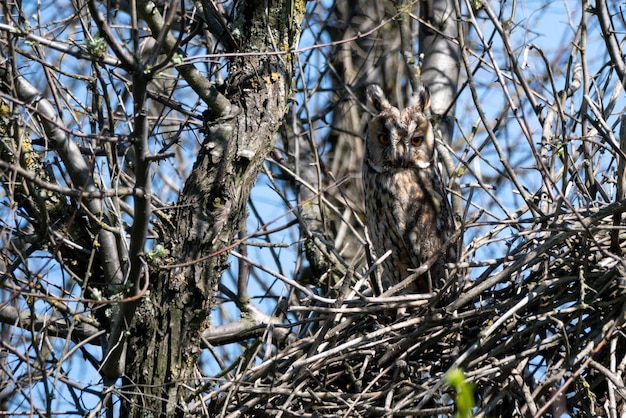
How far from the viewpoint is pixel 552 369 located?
2994mm

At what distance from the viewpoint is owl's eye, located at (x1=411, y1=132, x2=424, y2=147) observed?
14.0 ft

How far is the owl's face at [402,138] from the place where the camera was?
4219mm

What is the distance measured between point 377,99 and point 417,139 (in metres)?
0.35

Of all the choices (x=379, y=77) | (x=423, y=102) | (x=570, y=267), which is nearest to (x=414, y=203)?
(x=423, y=102)

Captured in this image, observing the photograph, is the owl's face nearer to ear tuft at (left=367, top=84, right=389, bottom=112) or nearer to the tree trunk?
ear tuft at (left=367, top=84, right=389, bottom=112)

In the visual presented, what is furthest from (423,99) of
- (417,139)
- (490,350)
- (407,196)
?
(490,350)

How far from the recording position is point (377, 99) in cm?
446

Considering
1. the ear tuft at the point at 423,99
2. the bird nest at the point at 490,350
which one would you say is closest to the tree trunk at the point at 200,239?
the bird nest at the point at 490,350

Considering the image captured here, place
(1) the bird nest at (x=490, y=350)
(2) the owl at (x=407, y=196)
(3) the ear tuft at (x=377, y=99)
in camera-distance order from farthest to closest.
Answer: (3) the ear tuft at (x=377, y=99) < (2) the owl at (x=407, y=196) < (1) the bird nest at (x=490, y=350)

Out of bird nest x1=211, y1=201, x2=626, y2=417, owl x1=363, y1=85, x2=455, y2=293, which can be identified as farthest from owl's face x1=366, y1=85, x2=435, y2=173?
bird nest x1=211, y1=201, x2=626, y2=417

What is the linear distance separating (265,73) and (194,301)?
3.11 feet

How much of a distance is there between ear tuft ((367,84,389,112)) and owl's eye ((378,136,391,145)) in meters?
0.18

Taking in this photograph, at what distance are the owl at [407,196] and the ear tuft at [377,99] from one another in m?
0.05

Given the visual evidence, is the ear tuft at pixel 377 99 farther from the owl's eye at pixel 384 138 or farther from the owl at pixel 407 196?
the owl's eye at pixel 384 138
